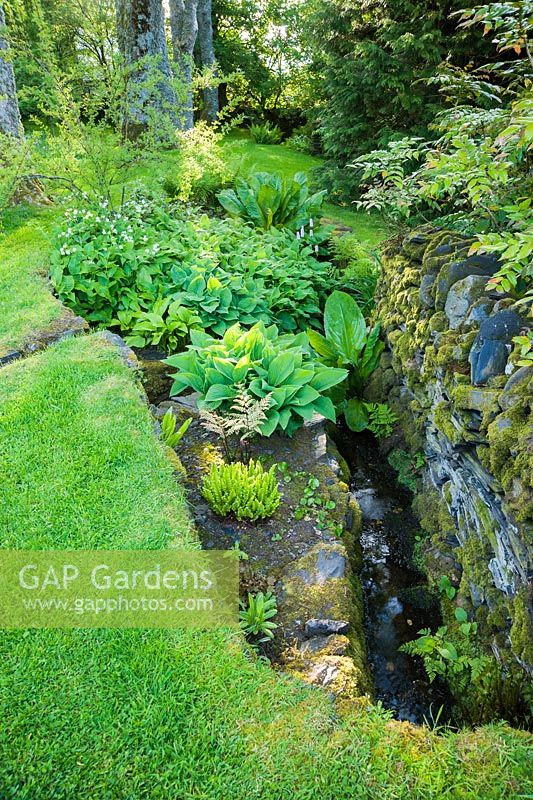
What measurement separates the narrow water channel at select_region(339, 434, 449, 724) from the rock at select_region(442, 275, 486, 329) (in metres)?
1.46

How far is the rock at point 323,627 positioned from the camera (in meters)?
2.59

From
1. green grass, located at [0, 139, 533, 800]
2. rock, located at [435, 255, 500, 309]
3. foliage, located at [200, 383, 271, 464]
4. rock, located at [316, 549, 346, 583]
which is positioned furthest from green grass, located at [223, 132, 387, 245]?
green grass, located at [0, 139, 533, 800]

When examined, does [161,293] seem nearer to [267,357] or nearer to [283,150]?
[267,357]

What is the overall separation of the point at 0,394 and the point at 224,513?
1.75 meters

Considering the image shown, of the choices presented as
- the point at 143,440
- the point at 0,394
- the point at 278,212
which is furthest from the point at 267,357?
the point at 278,212

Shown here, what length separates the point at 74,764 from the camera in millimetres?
1695

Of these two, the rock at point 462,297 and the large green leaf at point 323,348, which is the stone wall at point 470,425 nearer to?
the rock at point 462,297

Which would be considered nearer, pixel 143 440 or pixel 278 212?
pixel 143 440

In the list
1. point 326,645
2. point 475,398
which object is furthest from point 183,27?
point 326,645

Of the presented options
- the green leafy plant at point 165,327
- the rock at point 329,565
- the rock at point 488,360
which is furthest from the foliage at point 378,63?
the rock at point 329,565

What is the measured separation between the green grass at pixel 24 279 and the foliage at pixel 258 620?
296 centimetres

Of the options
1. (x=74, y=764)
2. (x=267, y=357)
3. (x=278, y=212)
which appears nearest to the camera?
(x=74, y=764)

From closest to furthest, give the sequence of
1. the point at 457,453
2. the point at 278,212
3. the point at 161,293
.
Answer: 1. the point at 457,453
2. the point at 161,293
3. the point at 278,212

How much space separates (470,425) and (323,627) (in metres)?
1.28
